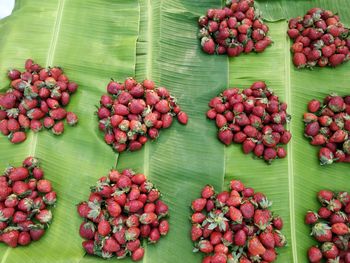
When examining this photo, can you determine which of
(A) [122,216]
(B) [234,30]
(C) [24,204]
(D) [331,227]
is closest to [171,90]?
(B) [234,30]

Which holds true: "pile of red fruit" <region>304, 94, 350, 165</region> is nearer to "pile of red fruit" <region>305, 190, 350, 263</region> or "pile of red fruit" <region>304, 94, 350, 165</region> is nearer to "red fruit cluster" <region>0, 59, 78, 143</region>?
"pile of red fruit" <region>305, 190, 350, 263</region>

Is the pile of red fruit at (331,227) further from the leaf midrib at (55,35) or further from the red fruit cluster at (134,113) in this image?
the leaf midrib at (55,35)

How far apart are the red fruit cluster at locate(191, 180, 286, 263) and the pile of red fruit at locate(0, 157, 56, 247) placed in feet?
3.52

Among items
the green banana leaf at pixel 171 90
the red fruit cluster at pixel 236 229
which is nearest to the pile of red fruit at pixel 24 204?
the green banana leaf at pixel 171 90

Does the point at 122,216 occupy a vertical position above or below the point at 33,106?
below

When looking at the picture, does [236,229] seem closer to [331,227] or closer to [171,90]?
[331,227]

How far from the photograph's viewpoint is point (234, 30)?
2746 mm

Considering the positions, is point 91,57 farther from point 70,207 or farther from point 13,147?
point 70,207

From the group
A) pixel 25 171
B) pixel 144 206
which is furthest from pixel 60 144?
pixel 144 206

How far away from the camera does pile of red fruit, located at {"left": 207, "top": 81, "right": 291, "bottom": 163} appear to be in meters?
2.52

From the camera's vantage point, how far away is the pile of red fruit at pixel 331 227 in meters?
2.25

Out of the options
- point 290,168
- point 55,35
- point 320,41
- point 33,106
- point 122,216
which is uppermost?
point 320,41

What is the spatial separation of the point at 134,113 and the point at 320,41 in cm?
160

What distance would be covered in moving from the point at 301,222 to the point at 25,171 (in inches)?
80.2
